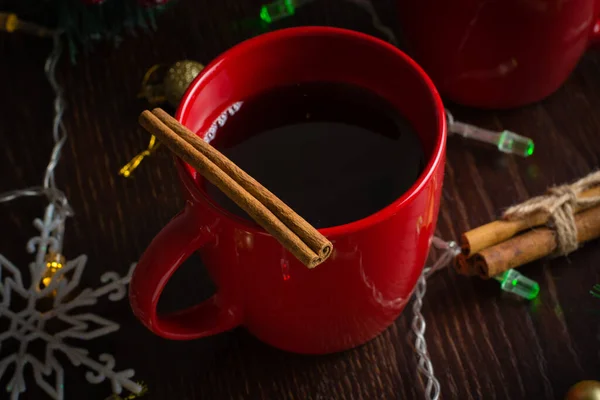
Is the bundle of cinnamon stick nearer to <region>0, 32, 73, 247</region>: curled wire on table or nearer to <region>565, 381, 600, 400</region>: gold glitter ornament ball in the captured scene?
<region>565, 381, 600, 400</region>: gold glitter ornament ball

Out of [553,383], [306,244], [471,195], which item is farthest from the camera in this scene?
[471,195]

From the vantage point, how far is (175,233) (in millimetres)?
522

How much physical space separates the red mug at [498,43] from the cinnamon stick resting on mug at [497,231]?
0.13 metres

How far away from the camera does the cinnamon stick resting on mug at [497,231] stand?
26.5 inches

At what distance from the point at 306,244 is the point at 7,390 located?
344 millimetres

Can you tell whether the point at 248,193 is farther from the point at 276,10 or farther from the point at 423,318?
the point at 276,10

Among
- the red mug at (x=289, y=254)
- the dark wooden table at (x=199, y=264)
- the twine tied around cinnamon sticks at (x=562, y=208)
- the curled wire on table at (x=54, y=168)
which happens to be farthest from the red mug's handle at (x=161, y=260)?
the twine tied around cinnamon sticks at (x=562, y=208)

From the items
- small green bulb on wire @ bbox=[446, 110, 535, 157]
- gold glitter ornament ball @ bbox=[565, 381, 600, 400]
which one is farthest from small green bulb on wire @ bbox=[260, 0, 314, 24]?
gold glitter ornament ball @ bbox=[565, 381, 600, 400]

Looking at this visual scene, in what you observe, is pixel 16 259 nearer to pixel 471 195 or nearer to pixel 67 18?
pixel 67 18

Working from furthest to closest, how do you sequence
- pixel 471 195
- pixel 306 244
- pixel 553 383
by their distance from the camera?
1. pixel 471 195
2. pixel 553 383
3. pixel 306 244

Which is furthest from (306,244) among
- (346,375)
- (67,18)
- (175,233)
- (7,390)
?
(67,18)

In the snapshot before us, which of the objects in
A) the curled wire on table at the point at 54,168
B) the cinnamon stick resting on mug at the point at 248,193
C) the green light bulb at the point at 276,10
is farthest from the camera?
the green light bulb at the point at 276,10

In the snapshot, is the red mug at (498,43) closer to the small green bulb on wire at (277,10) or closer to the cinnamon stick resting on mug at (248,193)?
the small green bulb on wire at (277,10)

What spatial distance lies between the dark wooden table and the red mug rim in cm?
20
